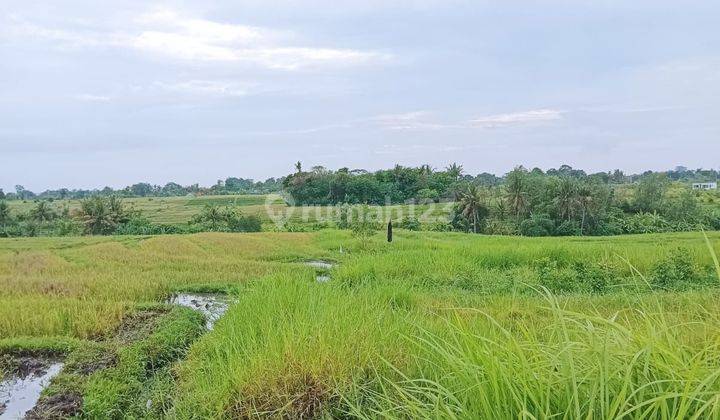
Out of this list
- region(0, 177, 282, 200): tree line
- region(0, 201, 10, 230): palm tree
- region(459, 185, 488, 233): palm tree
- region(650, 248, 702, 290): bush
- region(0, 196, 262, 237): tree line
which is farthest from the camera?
region(0, 177, 282, 200): tree line

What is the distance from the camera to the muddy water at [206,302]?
23.2ft

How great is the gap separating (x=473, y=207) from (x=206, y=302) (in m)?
27.7

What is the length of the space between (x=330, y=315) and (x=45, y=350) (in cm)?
367

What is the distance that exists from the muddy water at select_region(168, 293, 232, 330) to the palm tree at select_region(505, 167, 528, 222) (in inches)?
1142

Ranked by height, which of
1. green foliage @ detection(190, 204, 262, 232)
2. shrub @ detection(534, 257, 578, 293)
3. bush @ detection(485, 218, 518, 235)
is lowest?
bush @ detection(485, 218, 518, 235)

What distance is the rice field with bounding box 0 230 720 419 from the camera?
6.01 ft

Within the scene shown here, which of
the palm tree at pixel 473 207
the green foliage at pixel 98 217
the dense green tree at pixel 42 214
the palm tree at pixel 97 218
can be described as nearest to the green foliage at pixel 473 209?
the palm tree at pixel 473 207

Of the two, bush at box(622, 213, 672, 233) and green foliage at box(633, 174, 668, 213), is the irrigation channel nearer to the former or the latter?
bush at box(622, 213, 672, 233)

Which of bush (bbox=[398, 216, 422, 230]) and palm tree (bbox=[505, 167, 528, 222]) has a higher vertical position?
palm tree (bbox=[505, 167, 528, 222])

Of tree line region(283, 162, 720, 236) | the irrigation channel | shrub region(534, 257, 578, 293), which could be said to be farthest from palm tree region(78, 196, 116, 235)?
shrub region(534, 257, 578, 293)

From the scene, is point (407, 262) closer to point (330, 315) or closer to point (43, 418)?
point (330, 315)

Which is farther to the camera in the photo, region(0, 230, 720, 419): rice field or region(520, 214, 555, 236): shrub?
region(520, 214, 555, 236): shrub

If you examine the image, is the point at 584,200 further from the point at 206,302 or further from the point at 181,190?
the point at 181,190

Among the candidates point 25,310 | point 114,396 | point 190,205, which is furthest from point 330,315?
point 190,205
